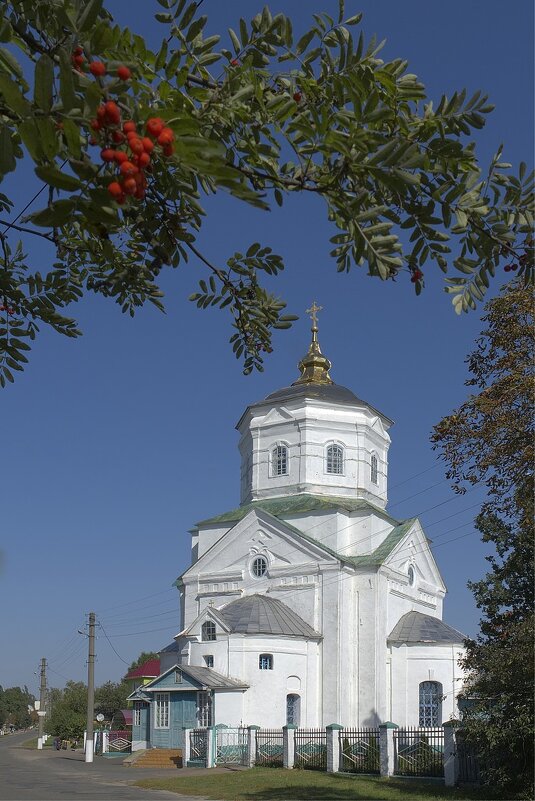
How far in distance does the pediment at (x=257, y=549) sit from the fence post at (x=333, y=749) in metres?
8.44

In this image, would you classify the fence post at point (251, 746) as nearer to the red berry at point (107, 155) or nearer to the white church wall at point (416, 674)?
the white church wall at point (416, 674)

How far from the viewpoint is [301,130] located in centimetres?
377

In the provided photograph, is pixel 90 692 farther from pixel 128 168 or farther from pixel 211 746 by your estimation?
pixel 128 168

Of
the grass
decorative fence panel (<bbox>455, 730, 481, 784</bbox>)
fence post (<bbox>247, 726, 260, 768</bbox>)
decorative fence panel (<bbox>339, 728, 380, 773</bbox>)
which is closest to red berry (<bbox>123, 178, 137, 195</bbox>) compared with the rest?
the grass

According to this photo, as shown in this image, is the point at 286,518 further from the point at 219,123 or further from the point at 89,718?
the point at 219,123

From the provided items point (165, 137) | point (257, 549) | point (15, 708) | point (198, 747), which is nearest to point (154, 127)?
point (165, 137)

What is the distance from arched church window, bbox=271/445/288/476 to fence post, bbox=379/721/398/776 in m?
13.4

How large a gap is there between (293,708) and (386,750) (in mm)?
7979

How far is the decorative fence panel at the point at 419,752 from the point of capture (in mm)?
20719

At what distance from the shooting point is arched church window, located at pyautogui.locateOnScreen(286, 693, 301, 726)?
28.9 meters

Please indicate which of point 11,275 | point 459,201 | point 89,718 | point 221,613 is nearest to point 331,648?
point 221,613

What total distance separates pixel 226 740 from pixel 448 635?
8610 mm

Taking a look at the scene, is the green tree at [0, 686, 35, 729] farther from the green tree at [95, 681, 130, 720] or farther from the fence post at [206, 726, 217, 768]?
the fence post at [206, 726, 217, 768]

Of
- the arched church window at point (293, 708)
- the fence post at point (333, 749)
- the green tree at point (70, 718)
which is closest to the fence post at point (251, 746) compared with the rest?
the arched church window at point (293, 708)
